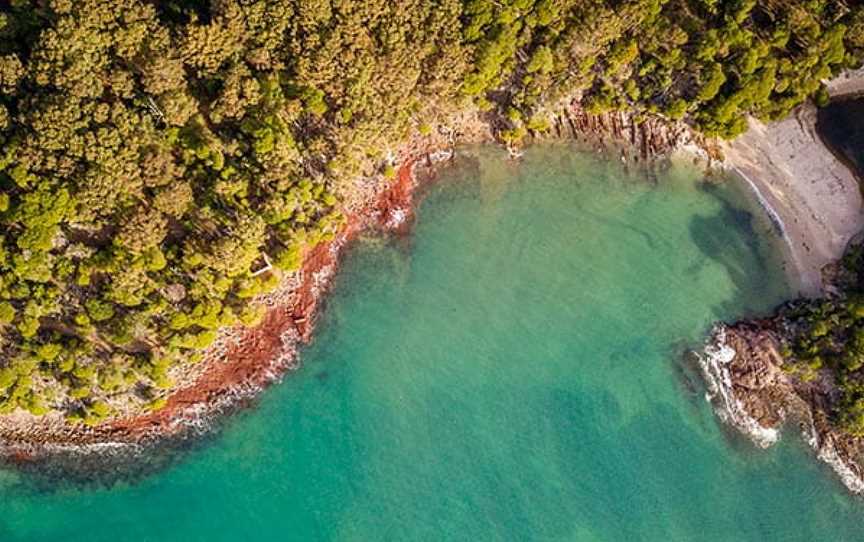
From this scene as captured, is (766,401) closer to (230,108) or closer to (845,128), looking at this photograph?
(845,128)

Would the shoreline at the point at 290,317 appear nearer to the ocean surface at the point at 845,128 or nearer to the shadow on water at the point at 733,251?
the shadow on water at the point at 733,251

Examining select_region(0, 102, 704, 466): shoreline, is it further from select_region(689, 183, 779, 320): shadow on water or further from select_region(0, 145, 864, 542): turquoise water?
select_region(689, 183, 779, 320): shadow on water

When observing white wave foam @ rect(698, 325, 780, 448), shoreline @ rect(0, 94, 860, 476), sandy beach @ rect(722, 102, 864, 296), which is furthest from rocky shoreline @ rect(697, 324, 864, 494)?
shoreline @ rect(0, 94, 860, 476)

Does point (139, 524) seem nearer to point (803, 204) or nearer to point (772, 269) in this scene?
point (772, 269)

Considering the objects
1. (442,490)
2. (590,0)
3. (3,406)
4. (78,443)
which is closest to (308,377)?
(442,490)

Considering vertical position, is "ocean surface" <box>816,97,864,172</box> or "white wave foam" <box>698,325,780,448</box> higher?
"ocean surface" <box>816,97,864,172</box>

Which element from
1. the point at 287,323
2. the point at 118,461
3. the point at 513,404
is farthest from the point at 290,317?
the point at 513,404
